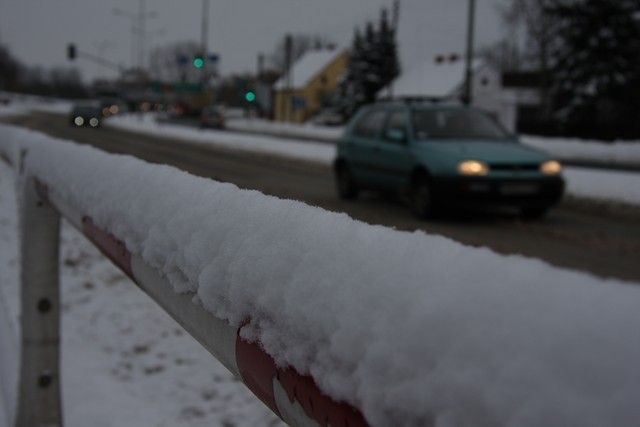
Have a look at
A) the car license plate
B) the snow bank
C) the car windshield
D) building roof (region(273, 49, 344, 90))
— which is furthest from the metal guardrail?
building roof (region(273, 49, 344, 90))

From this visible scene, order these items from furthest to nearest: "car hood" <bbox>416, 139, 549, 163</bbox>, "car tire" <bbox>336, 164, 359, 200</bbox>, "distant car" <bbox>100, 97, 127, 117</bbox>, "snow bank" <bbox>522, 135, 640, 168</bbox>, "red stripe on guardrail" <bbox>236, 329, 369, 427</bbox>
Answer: "distant car" <bbox>100, 97, 127, 117</bbox>, "snow bank" <bbox>522, 135, 640, 168</bbox>, "car tire" <bbox>336, 164, 359, 200</bbox>, "car hood" <bbox>416, 139, 549, 163</bbox>, "red stripe on guardrail" <bbox>236, 329, 369, 427</bbox>

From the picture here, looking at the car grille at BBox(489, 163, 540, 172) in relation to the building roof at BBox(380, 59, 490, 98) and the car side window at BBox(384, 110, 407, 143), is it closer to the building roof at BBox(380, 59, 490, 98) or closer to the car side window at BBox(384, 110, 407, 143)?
the car side window at BBox(384, 110, 407, 143)

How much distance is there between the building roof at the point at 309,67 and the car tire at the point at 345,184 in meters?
73.9

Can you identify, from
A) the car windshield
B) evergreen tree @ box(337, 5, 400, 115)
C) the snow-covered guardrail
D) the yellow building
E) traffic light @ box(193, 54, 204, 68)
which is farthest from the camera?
the yellow building

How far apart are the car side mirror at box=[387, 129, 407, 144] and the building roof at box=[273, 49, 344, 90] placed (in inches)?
2975

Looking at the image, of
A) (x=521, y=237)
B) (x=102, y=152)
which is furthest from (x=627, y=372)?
(x=521, y=237)

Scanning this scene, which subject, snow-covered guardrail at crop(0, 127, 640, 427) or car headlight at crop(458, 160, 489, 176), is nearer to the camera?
snow-covered guardrail at crop(0, 127, 640, 427)

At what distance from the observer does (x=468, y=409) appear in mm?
558

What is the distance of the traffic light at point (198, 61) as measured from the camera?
40188mm

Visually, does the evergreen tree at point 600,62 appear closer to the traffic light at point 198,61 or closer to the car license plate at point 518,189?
the traffic light at point 198,61

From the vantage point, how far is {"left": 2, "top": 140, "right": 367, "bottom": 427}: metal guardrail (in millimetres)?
874

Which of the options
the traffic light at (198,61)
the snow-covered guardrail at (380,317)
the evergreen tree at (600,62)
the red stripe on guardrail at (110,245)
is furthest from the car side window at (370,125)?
the traffic light at (198,61)

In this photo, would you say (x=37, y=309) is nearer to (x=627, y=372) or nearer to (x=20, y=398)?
(x=20, y=398)

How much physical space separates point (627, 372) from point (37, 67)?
114 m
